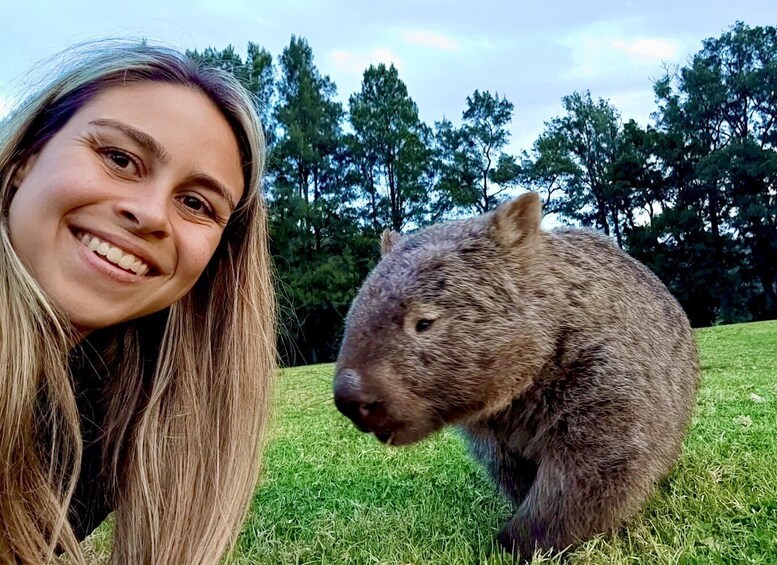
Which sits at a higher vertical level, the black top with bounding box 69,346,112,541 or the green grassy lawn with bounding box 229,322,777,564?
the black top with bounding box 69,346,112,541

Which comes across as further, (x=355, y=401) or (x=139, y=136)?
(x=355, y=401)

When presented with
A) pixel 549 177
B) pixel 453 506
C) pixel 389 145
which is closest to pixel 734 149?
pixel 549 177

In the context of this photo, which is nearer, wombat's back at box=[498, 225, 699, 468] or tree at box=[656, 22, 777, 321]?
wombat's back at box=[498, 225, 699, 468]

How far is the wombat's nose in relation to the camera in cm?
190

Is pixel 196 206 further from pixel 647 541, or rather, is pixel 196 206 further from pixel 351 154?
pixel 351 154

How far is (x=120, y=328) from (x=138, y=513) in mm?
579

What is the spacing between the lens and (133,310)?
5.98ft

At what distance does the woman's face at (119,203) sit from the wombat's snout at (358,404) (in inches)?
20.8

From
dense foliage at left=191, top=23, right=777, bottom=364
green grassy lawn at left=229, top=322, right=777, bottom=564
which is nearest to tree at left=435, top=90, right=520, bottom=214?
dense foliage at left=191, top=23, right=777, bottom=364

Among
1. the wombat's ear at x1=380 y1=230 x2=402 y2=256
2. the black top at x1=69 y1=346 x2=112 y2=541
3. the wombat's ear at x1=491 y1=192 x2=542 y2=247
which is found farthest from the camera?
the wombat's ear at x1=380 y1=230 x2=402 y2=256

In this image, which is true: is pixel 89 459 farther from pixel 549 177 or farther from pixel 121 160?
pixel 549 177

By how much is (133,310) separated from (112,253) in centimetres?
20

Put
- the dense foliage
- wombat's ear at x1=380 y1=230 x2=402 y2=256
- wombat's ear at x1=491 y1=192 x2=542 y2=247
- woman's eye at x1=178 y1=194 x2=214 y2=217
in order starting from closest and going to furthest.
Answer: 1. woman's eye at x1=178 y1=194 x2=214 y2=217
2. wombat's ear at x1=491 y1=192 x2=542 y2=247
3. wombat's ear at x1=380 y1=230 x2=402 y2=256
4. the dense foliage

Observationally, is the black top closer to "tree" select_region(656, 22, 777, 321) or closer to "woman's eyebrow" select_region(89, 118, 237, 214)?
"woman's eyebrow" select_region(89, 118, 237, 214)
